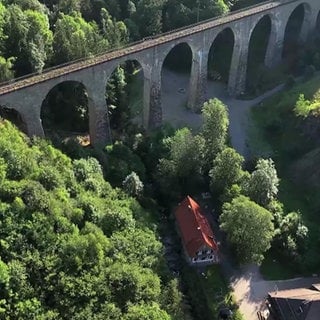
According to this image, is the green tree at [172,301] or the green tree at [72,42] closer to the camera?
the green tree at [172,301]

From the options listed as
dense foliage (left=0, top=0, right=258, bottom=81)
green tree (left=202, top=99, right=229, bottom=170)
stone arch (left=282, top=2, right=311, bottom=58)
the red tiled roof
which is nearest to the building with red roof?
the red tiled roof

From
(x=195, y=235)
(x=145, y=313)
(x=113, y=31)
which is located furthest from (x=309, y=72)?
(x=145, y=313)

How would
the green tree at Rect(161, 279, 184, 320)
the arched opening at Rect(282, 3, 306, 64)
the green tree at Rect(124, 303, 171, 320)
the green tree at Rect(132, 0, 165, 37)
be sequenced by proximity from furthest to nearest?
the arched opening at Rect(282, 3, 306, 64) → the green tree at Rect(132, 0, 165, 37) → the green tree at Rect(161, 279, 184, 320) → the green tree at Rect(124, 303, 171, 320)

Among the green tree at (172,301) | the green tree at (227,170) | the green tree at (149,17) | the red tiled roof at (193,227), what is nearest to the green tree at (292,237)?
the green tree at (227,170)

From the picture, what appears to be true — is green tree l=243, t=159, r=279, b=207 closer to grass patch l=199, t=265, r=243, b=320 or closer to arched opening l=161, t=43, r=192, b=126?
grass patch l=199, t=265, r=243, b=320

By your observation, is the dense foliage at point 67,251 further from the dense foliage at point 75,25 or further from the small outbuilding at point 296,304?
the dense foliage at point 75,25

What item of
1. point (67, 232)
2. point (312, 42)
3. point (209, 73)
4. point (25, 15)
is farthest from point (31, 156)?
point (312, 42)

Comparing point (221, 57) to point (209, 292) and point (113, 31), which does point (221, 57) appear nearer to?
point (113, 31)
